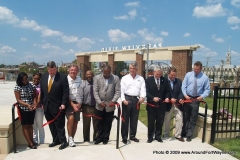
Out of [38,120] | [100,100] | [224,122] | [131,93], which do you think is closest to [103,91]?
[100,100]

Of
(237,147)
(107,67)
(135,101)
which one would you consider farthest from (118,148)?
(237,147)

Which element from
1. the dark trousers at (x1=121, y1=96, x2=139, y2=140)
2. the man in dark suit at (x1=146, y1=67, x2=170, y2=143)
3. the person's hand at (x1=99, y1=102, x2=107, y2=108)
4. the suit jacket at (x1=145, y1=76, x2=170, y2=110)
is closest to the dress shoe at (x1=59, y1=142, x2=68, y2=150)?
the person's hand at (x1=99, y1=102, x2=107, y2=108)

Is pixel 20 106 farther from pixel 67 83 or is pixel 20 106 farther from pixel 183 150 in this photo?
pixel 183 150

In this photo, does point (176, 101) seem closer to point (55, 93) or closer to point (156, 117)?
point (156, 117)

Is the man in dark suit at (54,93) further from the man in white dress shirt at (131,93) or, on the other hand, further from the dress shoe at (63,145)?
the man in white dress shirt at (131,93)

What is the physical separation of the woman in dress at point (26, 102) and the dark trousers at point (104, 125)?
1.29 meters

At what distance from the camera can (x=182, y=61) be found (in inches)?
717

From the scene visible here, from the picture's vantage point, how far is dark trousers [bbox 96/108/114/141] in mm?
4547

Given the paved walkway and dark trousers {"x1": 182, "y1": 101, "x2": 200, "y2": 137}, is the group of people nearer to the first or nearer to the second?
dark trousers {"x1": 182, "y1": 101, "x2": 200, "y2": 137}

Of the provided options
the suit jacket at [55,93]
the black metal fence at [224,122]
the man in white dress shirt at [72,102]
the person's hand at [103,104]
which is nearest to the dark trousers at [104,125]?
the person's hand at [103,104]

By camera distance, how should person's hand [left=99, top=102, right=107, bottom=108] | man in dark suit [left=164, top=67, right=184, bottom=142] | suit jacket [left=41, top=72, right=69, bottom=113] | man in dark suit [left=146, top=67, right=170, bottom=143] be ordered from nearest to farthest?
1. suit jacket [left=41, top=72, right=69, bottom=113]
2. person's hand [left=99, top=102, right=107, bottom=108]
3. man in dark suit [left=146, top=67, right=170, bottom=143]
4. man in dark suit [left=164, top=67, right=184, bottom=142]

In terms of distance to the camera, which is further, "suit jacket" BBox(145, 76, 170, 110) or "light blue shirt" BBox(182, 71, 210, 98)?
"light blue shirt" BBox(182, 71, 210, 98)

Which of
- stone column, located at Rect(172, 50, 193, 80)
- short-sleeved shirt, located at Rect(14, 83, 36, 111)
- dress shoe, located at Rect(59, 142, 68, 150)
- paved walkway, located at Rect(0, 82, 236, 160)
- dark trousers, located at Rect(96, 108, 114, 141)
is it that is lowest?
paved walkway, located at Rect(0, 82, 236, 160)

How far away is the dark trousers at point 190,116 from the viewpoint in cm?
482
